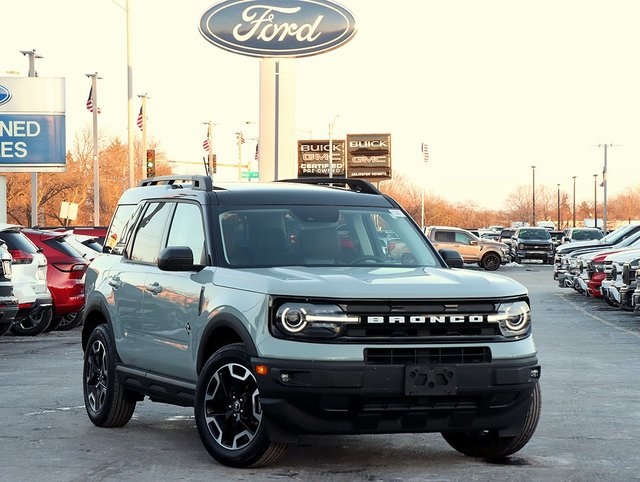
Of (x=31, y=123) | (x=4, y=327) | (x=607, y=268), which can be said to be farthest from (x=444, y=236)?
(x=4, y=327)

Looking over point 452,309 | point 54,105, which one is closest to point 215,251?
point 452,309

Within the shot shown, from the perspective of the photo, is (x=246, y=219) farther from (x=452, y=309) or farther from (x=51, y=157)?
(x=51, y=157)

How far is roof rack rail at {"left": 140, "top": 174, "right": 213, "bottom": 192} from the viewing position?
9.60 meters

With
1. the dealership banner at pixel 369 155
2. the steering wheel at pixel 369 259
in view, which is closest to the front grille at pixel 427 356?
the steering wheel at pixel 369 259

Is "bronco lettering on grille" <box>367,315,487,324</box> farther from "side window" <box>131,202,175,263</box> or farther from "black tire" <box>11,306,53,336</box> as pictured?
"black tire" <box>11,306,53,336</box>

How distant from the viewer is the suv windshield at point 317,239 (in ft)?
29.7

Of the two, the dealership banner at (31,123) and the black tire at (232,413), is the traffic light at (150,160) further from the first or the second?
the black tire at (232,413)

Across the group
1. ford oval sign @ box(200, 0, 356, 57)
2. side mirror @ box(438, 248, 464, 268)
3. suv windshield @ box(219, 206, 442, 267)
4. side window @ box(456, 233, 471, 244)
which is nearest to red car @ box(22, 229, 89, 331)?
suv windshield @ box(219, 206, 442, 267)

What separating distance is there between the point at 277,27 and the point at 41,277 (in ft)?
101

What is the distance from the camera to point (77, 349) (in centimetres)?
1833

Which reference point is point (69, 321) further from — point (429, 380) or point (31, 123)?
point (31, 123)

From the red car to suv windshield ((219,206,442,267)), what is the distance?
12.7 meters

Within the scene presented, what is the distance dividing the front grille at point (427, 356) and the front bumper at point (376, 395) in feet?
0.19

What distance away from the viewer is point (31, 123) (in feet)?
152
